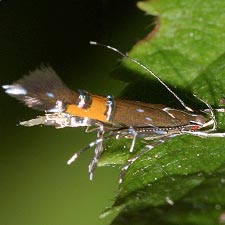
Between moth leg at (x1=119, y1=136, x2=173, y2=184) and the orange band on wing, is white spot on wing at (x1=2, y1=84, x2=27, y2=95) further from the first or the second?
moth leg at (x1=119, y1=136, x2=173, y2=184)

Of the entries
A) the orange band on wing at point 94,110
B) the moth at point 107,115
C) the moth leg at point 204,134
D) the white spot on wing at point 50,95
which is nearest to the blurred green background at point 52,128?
the moth at point 107,115

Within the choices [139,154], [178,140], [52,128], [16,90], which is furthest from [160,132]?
[52,128]

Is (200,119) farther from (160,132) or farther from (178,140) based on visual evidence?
(160,132)

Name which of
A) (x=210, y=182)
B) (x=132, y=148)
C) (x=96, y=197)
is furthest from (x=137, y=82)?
(x=210, y=182)

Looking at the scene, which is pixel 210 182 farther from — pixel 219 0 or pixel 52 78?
pixel 219 0

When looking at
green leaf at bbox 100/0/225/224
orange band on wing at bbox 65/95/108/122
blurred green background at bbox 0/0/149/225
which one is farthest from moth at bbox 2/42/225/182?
blurred green background at bbox 0/0/149/225

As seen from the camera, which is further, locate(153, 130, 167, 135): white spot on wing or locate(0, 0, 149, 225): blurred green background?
locate(0, 0, 149, 225): blurred green background
